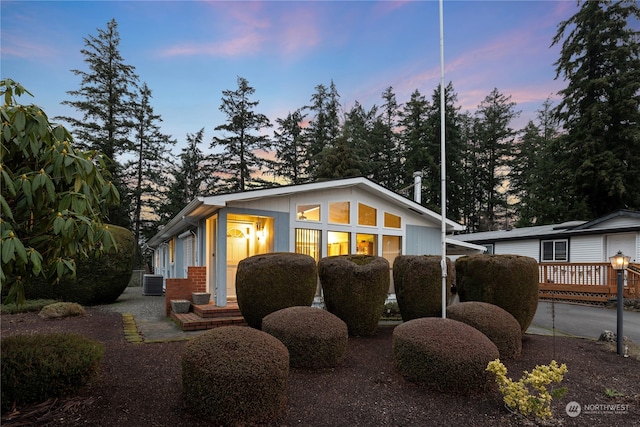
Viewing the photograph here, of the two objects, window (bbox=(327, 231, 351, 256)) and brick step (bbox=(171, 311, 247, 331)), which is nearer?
brick step (bbox=(171, 311, 247, 331))

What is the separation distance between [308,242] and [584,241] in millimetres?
13798

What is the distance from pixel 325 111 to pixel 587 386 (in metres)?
27.9

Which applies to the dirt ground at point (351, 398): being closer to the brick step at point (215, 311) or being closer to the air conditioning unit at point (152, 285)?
the brick step at point (215, 311)

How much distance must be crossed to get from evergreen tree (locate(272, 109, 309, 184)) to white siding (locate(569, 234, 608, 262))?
1846 cm

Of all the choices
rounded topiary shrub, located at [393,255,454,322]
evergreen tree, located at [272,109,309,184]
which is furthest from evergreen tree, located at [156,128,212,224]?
rounded topiary shrub, located at [393,255,454,322]

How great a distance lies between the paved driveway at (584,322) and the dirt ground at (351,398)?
209cm

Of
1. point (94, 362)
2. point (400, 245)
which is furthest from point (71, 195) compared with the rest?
point (400, 245)

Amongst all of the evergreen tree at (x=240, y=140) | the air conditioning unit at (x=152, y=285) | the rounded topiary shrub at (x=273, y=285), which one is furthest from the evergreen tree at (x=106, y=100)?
the rounded topiary shrub at (x=273, y=285)

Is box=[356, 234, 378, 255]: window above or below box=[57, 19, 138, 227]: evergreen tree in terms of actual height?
below

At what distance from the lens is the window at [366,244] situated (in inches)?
400

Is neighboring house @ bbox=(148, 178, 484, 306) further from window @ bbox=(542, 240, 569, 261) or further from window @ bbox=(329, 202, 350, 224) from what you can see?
window @ bbox=(542, 240, 569, 261)

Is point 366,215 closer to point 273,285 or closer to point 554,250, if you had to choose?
point 273,285

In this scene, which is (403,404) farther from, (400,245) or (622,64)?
(622,64)

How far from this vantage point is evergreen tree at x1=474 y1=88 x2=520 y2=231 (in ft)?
102
